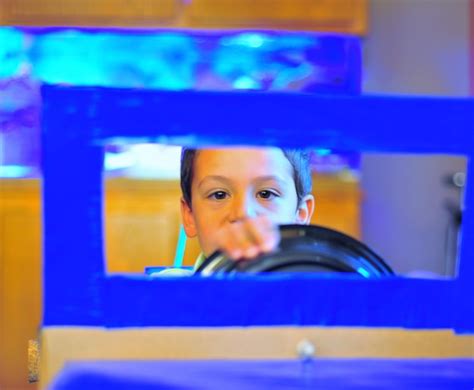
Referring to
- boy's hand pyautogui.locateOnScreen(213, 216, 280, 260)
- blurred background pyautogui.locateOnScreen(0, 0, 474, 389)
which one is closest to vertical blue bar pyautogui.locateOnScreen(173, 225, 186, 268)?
boy's hand pyautogui.locateOnScreen(213, 216, 280, 260)

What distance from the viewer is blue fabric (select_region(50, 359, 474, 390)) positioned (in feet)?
1.25

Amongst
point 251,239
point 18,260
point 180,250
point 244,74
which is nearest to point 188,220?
point 180,250

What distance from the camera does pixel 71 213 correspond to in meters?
0.40

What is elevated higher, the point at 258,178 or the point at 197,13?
the point at 197,13

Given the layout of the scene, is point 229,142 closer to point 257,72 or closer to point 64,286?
point 64,286

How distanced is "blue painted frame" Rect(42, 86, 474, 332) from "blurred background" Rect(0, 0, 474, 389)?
70.8 inches

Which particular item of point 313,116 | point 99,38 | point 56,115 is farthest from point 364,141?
point 99,38

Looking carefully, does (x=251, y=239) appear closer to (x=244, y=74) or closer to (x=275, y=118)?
(x=275, y=118)

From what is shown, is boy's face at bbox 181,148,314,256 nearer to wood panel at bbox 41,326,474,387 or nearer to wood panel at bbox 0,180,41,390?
wood panel at bbox 41,326,474,387

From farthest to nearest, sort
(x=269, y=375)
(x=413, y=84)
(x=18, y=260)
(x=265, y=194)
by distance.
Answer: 1. (x=413, y=84)
2. (x=18, y=260)
3. (x=265, y=194)
4. (x=269, y=375)

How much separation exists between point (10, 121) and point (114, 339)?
2196 mm

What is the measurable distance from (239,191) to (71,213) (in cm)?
14

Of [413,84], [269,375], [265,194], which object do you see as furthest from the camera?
[413,84]

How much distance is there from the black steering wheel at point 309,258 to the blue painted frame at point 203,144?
1 cm
